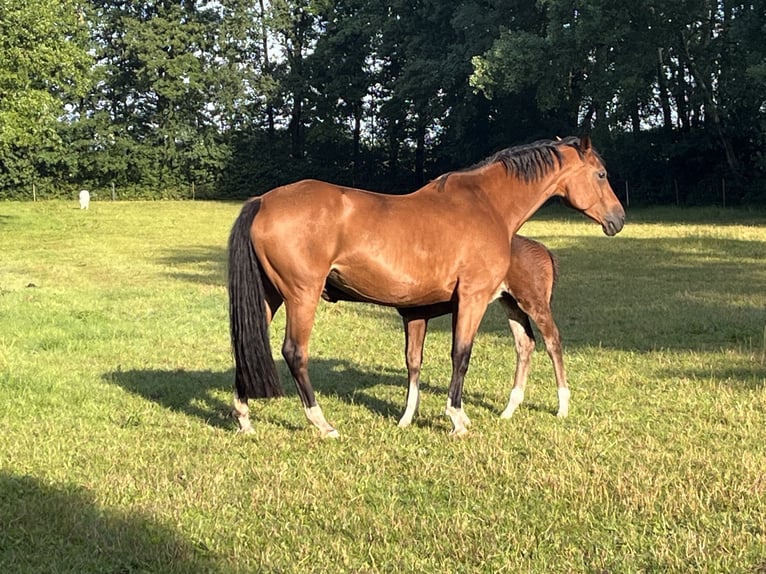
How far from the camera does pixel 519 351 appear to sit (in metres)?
6.96

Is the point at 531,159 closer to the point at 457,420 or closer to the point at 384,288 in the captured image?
the point at 384,288

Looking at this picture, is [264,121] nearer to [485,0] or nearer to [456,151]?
[456,151]

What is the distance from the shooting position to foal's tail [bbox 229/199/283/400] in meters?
5.93

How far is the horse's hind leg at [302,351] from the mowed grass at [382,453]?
5.5 inches

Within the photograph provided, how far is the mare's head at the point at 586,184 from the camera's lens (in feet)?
22.5

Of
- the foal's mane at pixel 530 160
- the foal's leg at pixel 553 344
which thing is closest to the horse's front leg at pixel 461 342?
the foal's leg at pixel 553 344

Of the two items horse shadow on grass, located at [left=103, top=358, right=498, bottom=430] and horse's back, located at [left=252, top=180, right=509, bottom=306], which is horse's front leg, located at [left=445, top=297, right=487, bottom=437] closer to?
horse's back, located at [left=252, top=180, right=509, bottom=306]

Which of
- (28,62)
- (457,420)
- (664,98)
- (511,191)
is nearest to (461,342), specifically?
(457,420)

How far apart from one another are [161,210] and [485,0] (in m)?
19.3

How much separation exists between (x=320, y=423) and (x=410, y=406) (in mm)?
889

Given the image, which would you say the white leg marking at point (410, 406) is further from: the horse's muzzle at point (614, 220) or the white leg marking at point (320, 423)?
the horse's muzzle at point (614, 220)

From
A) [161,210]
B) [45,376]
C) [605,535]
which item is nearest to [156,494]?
[605,535]

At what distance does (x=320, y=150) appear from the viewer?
53.2 m

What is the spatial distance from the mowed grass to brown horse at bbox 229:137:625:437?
1.91 ft
